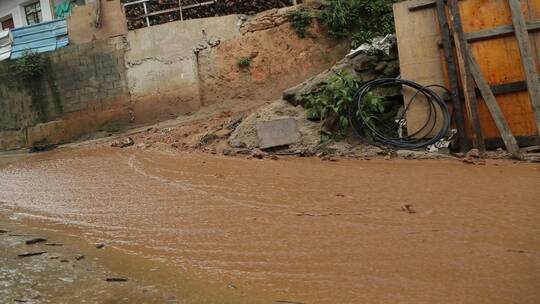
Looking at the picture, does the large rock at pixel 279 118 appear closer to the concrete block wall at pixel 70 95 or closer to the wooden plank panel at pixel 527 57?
the wooden plank panel at pixel 527 57

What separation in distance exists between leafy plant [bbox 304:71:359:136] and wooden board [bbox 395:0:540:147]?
1.14m

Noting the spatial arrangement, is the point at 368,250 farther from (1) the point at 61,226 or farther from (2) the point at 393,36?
(2) the point at 393,36

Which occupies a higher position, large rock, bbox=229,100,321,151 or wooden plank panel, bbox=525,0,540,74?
wooden plank panel, bbox=525,0,540,74

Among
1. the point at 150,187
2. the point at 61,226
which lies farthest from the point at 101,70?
the point at 61,226

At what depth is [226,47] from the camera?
1229 cm

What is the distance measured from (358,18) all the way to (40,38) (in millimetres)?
9322

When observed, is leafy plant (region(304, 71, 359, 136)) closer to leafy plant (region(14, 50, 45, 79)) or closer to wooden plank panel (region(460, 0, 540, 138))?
wooden plank panel (region(460, 0, 540, 138))

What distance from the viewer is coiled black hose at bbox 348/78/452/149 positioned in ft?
23.4

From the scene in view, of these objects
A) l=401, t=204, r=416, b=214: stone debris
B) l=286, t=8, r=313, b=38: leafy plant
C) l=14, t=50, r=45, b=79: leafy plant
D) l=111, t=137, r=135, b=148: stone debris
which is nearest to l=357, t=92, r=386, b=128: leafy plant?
l=401, t=204, r=416, b=214: stone debris

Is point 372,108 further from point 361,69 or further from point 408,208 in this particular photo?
point 408,208

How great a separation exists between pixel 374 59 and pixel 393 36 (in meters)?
0.48

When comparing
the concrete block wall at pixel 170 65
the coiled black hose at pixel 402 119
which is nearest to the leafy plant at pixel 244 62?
the concrete block wall at pixel 170 65

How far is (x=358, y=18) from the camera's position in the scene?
11508 mm

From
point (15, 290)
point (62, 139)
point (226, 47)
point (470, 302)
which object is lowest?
point (470, 302)
